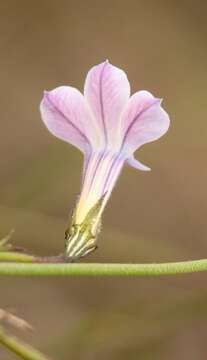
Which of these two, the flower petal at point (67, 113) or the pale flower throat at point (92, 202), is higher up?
the flower petal at point (67, 113)

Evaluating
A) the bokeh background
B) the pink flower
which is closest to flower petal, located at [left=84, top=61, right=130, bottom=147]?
the pink flower

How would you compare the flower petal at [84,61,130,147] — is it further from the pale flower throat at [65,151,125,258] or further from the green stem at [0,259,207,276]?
the green stem at [0,259,207,276]

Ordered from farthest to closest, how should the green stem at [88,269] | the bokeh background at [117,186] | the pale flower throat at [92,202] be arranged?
the bokeh background at [117,186] → the pale flower throat at [92,202] → the green stem at [88,269]

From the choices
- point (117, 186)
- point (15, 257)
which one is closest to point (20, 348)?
point (15, 257)

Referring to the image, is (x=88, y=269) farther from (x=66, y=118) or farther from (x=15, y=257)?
(x=66, y=118)

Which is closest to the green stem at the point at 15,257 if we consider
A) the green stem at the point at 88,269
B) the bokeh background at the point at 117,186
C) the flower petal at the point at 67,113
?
the green stem at the point at 88,269

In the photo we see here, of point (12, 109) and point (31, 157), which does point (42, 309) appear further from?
point (12, 109)

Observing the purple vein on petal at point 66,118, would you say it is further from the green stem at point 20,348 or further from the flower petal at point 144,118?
the green stem at point 20,348

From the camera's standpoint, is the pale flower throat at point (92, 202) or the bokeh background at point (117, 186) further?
the bokeh background at point (117, 186)
